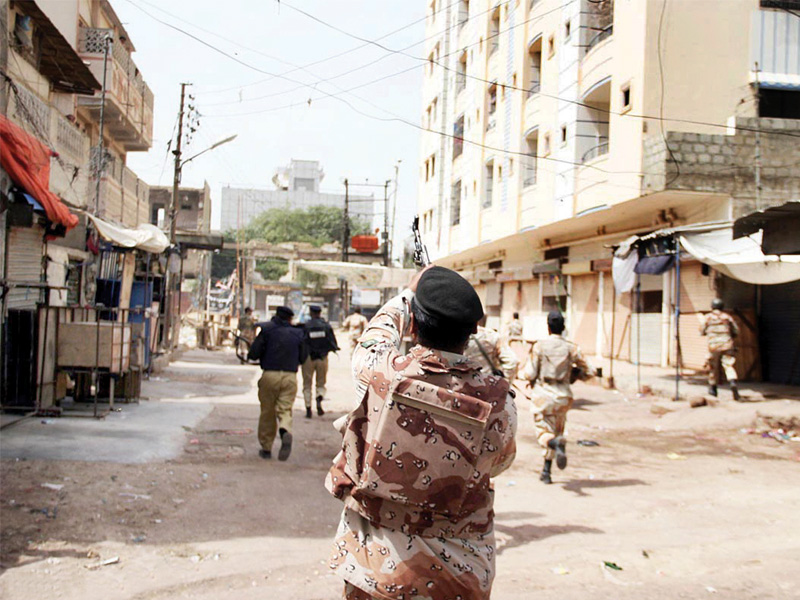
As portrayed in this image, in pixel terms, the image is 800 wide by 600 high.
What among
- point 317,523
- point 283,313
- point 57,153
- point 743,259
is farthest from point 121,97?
point 317,523

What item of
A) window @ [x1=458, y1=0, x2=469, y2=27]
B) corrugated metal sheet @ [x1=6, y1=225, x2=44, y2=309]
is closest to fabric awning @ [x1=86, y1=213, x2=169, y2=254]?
corrugated metal sheet @ [x1=6, y1=225, x2=44, y2=309]

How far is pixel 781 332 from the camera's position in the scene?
1398 cm

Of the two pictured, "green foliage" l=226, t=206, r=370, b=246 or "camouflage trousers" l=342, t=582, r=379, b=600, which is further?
"green foliage" l=226, t=206, r=370, b=246

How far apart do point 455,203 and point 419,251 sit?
2771cm

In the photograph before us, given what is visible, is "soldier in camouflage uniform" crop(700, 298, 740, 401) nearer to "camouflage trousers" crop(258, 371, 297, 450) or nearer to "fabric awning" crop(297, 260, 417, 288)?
"camouflage trousers" crop(258, 371, 297, 450)

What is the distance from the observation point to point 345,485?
2.26m

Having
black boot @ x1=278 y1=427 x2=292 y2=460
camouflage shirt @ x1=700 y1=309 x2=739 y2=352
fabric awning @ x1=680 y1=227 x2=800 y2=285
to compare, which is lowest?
black boot @ x1=278 y1=427 x2=292 y2=460

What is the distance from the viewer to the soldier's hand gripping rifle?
9.87ft

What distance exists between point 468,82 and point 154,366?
691 inches

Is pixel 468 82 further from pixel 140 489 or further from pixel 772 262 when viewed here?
pixel 140 489

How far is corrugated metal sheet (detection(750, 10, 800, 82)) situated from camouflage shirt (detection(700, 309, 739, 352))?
5.38m

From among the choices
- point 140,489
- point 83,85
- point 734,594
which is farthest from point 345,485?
point 83,85

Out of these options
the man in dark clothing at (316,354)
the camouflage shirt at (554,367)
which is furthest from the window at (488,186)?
the camouflage shirt at (554,367)

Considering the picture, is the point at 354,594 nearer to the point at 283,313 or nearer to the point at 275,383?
Result: the point at 275,383
